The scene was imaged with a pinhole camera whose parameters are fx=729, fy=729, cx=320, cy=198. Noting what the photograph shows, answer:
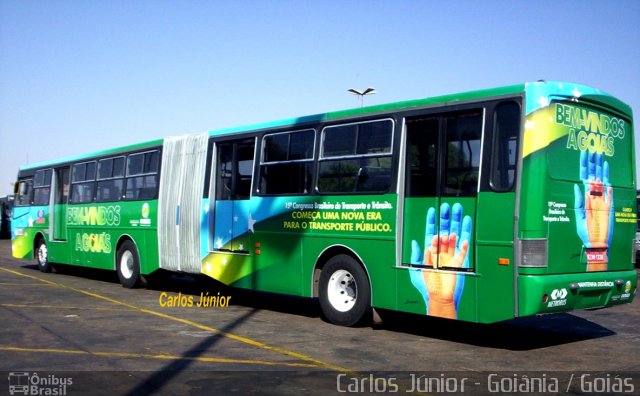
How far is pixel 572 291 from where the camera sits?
8.95m

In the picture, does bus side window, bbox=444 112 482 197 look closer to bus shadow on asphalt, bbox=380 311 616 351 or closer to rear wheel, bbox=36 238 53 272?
bus shadow on asphalt, bbox=380 311 616 351

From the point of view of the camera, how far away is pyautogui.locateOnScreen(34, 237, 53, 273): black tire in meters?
21.3

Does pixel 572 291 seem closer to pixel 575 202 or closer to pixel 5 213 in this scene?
pixel 575 202

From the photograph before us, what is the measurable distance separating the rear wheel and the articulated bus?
840cm

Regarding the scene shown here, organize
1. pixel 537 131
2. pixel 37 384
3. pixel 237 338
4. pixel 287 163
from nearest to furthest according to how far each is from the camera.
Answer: pixel 37 384, pixel 537 131, pixel 237 338, pixel 287 163

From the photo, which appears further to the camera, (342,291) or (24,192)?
(24,192)

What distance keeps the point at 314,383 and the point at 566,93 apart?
4826 millimetres

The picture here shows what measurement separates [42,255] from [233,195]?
10.5m

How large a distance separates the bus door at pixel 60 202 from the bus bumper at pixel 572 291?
15004mm

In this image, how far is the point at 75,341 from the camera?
9.31m

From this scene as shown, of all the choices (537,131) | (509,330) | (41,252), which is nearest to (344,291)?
(509,330)

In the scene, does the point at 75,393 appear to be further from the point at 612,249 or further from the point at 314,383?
the point at 612,249

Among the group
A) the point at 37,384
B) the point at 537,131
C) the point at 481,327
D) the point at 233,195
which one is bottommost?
the point at 37,384

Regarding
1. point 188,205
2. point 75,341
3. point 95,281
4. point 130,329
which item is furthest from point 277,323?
point 95,281
